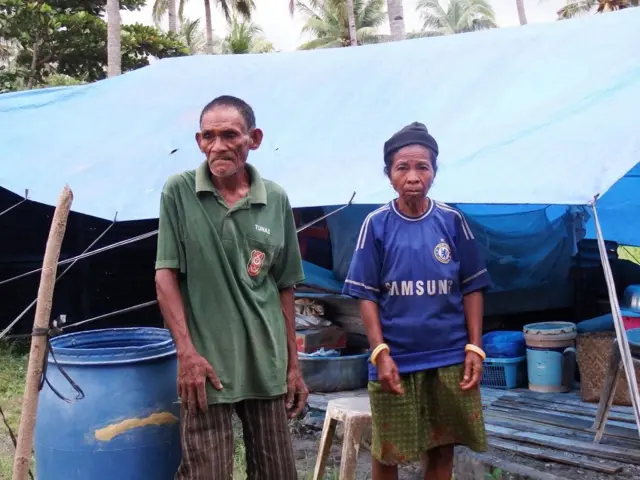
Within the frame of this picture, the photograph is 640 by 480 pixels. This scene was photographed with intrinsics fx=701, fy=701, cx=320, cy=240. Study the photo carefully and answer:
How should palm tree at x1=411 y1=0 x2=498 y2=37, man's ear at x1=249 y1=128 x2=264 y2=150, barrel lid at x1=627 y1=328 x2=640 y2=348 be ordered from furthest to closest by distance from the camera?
palm tree at x1=411 y1=0 x2=498 y2=37 → barrel lid at x1=627 y1=328 x2=640 y2=348 → man's ear at x1=249 y1=128 x2=264 y2=150

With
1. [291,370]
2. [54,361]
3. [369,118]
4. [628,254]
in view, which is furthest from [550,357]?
[628,254]

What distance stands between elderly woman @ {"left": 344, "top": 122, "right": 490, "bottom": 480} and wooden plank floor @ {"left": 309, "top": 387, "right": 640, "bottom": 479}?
1310mm

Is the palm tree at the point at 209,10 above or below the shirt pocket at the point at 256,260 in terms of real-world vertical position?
above

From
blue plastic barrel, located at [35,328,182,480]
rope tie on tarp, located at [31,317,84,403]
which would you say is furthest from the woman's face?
rope tie on tarp, located at [31,317,84,403]

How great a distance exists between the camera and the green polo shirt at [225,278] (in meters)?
2.11

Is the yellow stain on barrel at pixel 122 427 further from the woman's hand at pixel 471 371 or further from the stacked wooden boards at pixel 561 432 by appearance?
the stacked wooden boards at pixel 561 432

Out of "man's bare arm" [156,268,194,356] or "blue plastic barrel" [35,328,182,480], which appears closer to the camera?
"man's bare arm" [156,268,194,356]

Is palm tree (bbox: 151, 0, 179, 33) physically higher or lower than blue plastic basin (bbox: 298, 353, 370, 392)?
higher

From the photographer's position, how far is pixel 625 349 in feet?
8.90

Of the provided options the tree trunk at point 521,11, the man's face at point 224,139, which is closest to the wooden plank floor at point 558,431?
the man's face at point 224,139

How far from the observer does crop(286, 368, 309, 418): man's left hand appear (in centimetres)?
231

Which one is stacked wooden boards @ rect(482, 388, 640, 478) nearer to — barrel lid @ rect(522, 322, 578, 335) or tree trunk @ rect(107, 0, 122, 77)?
barrel lid @ rect(522, 322, 578, 335)

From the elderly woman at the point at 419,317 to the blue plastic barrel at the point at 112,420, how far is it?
0.78 m

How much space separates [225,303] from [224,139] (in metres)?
0.51
